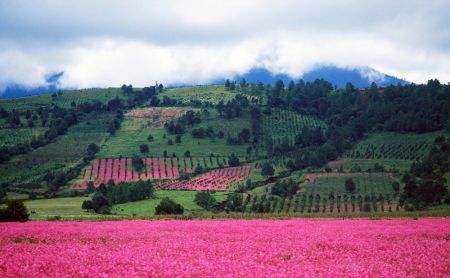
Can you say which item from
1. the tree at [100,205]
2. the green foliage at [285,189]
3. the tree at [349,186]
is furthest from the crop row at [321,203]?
the tree at [100,205]

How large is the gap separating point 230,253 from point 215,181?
432 ft

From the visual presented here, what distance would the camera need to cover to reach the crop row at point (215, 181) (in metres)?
145

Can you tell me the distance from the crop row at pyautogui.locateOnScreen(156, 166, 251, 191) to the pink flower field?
109357 mm

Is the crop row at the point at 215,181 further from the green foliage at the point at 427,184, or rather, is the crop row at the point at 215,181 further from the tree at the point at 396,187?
the green foliage at the point at 427,184

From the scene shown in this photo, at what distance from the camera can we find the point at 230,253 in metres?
21.3

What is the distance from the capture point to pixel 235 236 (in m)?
29.6

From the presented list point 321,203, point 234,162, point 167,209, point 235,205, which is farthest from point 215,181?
point 167,209

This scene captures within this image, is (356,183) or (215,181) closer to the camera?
(356,183)

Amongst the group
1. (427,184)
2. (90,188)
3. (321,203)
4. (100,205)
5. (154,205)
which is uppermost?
(427,184)

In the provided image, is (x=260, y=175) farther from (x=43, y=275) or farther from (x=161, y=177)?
(x=43, y=275)

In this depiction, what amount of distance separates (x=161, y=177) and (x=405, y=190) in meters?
90.6

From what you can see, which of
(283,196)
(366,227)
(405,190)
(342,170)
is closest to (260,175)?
(342,170)

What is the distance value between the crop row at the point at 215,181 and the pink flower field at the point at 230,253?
109 m

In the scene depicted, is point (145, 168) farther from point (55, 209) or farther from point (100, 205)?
point (55, 209)
